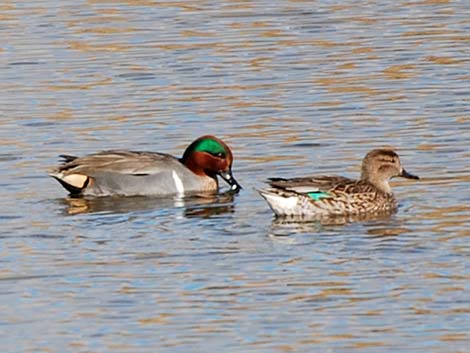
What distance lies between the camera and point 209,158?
51.7 feet

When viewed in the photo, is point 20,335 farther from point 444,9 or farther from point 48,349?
point 444,9

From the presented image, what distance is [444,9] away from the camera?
2419 centimetres

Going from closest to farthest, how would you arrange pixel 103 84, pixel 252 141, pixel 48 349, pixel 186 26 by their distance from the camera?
pixel 48 349 < pixel 252 141 < pixel 103 84 < pixel 186 26

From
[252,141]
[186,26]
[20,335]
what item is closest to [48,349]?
[20,335]

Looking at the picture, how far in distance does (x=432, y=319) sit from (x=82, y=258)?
288cm

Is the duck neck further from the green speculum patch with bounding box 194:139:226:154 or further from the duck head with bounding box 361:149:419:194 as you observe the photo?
the duck head with bounding box 361:149:419:194

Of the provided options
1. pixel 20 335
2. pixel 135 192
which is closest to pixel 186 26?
pixel 135 192

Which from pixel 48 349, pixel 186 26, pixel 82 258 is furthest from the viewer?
pixel 186 26

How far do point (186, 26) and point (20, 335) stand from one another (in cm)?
1362

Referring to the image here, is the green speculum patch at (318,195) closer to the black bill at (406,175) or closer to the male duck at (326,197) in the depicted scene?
the male duck at (326,197)

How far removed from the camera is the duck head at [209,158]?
15664 millimetres

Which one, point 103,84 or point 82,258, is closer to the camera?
point 82,258

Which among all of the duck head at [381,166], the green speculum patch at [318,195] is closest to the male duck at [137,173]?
the duck head at [381,166]

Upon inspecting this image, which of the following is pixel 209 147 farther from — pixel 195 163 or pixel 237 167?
pixel 237 167
